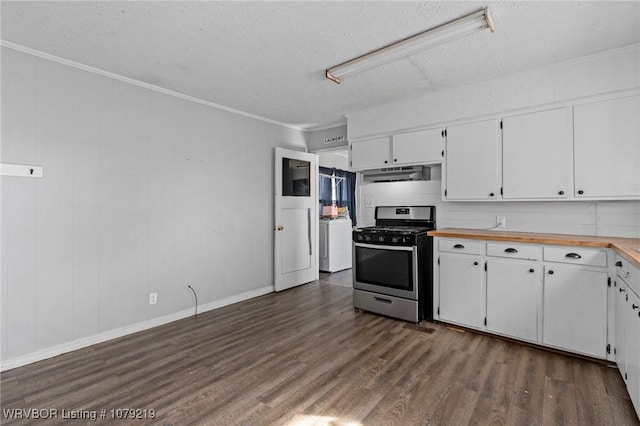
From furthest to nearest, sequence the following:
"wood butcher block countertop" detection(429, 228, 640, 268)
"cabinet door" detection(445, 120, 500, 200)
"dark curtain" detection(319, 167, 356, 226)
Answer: "dark curtain" detection(319, 167, 356, 226) < "cabinet door" detection(445, 120, 500, 200) < "wood butcher block countertop" detection(429, 228, 640, 268)

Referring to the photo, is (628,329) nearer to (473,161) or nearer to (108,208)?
(473,161)

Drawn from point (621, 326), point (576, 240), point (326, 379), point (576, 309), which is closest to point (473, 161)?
point (576, 240)

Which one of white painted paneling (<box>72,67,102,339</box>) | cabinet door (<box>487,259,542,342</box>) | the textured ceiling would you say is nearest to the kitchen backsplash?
cabinet door (<box>487,259,542,342</box>)

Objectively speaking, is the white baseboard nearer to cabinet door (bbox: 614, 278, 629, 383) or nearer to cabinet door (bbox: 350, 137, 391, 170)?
cabinet door (bbox: 350, 137, 391, 170)

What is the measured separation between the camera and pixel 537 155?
290cm

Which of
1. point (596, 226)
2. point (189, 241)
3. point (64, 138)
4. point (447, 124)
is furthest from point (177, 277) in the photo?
point (596, 226)

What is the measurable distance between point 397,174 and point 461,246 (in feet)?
4.00

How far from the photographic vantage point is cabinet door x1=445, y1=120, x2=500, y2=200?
10.3 ft

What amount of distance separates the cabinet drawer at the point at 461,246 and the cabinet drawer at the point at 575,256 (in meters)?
0.52

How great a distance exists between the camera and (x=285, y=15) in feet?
6.89

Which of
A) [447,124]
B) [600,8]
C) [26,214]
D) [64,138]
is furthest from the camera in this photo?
[447,124]

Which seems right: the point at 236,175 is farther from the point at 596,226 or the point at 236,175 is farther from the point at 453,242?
the point at 596,226

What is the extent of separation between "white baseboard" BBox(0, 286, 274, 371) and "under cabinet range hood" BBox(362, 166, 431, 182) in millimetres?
2278

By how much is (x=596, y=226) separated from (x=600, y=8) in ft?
5.80
